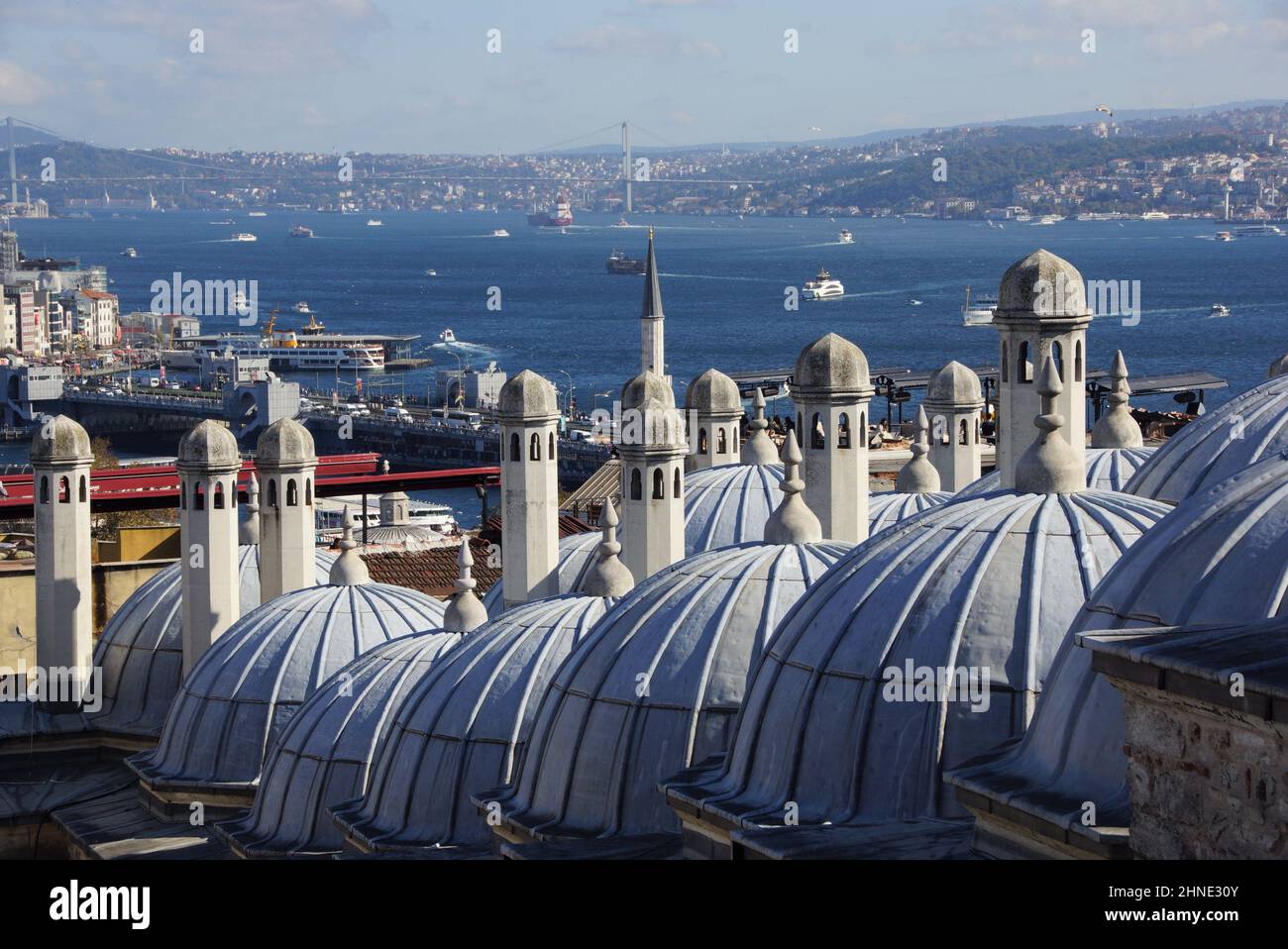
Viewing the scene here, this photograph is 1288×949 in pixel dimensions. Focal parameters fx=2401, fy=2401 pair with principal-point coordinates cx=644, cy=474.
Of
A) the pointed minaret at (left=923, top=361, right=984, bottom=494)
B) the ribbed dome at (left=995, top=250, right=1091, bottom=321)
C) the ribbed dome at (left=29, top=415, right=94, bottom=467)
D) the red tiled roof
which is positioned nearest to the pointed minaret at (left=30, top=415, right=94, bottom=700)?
the ribbed dome at (left=29, top=415, right=94, bottom=467)

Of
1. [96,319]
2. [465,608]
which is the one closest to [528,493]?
[465,608]

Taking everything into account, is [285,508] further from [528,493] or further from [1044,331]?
[1044,331]

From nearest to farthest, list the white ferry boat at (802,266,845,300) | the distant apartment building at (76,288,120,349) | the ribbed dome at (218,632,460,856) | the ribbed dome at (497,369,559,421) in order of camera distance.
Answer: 1. the ribbed dome at (218,632,460,856)
2. the ribbed dome at (497,369,559,421)
3. the white ferry boat at (802,266,845,300)
4. the distant apartment building at (76,288,120,349)

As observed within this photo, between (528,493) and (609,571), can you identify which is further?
(528,493)

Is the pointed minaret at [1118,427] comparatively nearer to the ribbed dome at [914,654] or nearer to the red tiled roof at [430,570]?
the ribbed dome at [914,654]

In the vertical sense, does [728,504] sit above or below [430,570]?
above

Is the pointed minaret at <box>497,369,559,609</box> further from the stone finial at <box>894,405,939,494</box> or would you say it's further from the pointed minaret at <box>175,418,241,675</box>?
the stone finial at <box>894,405,939,494</box>

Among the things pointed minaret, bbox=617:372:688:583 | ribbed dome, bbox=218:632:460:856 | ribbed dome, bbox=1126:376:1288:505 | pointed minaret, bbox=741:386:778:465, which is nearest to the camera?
ribbed dome, bbox=1126:376:1288:505

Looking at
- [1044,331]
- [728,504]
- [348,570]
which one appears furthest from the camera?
[728,504]
